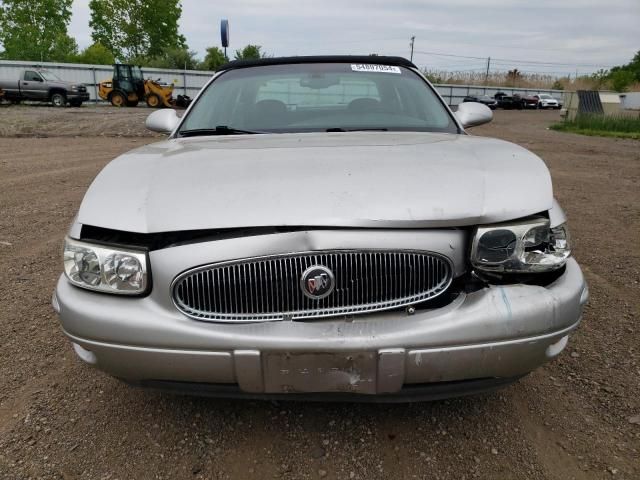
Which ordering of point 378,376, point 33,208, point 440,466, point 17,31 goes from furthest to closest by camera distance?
point 17,31 < point 33,208 < point 440,466 < point 378,376

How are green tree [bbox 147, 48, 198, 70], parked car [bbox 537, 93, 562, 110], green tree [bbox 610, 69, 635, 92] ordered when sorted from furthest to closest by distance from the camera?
green tree [bbox 147, 48, 198, 70], green tree [bbox 610, 69, 635, 92], parked car [bbox 537, 93, 562, 110]

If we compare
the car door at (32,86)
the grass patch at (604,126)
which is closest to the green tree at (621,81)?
the grass patch at (604,126)

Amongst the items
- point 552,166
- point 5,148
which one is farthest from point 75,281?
point 5,148

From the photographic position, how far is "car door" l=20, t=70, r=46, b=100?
22.0 metres

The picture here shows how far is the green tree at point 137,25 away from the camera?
2040 inches

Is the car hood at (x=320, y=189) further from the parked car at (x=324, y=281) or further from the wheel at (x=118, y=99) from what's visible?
the wheel at (x=118, y=99)

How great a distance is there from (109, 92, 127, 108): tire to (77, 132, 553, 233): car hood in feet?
80.7

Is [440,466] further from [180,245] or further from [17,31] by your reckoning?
[17,31]

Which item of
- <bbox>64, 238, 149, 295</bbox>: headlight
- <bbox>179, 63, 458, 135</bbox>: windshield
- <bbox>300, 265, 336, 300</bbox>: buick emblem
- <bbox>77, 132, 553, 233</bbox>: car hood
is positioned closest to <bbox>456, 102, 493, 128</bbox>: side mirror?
<bbox>179, 63, 458, 135</bbox>: windshield

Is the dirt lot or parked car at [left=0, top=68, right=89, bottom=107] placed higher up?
parked car at [left=0, top=68, right=89, bottom=107]

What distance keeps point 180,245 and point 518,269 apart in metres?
1.11

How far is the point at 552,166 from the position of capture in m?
8.31

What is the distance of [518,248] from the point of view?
1.59 meters

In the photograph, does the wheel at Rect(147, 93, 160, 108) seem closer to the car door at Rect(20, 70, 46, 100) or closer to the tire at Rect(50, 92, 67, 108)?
the tire at Rect(50, 92, 67, 108)
